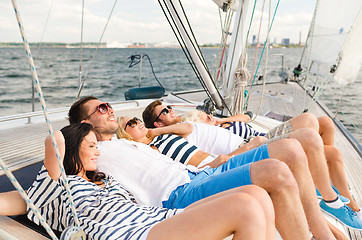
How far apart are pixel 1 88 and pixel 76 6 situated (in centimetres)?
1654

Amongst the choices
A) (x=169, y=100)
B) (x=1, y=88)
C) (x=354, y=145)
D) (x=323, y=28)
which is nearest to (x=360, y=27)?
(x=323, y=28)

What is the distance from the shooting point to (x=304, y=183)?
148 cm

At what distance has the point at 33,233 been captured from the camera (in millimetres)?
1370

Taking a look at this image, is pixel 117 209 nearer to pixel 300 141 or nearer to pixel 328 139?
pixel 300 141

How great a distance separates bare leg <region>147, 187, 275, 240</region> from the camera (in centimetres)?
98

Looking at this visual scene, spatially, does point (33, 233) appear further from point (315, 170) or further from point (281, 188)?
point (315, 170)

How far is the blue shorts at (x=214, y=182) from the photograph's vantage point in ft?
4.44

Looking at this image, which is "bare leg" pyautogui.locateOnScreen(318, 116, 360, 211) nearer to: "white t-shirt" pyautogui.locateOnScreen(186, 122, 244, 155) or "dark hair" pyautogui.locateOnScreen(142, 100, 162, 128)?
"white t-shirt" pyautogui.locateOnScreen(186, 122, 244, 155)

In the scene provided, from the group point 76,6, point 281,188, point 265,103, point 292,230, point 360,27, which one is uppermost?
point 76,6

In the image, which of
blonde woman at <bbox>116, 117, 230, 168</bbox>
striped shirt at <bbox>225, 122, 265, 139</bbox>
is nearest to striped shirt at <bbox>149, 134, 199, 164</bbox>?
blonde woman at <bbox>116, 117, 230, 168</bbox>

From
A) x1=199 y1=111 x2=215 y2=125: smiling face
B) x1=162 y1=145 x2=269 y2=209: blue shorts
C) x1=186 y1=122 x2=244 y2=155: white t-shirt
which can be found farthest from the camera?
x1=199 y1=111 x2=215 y2=125: smiling face

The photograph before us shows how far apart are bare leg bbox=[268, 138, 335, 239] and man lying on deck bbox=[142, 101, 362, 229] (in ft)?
0.80

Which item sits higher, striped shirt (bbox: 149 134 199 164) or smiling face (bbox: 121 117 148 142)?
smiling face (bbox: 121 117 148 142)

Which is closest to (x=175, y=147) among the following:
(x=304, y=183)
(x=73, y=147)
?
(x=73, y=147)
